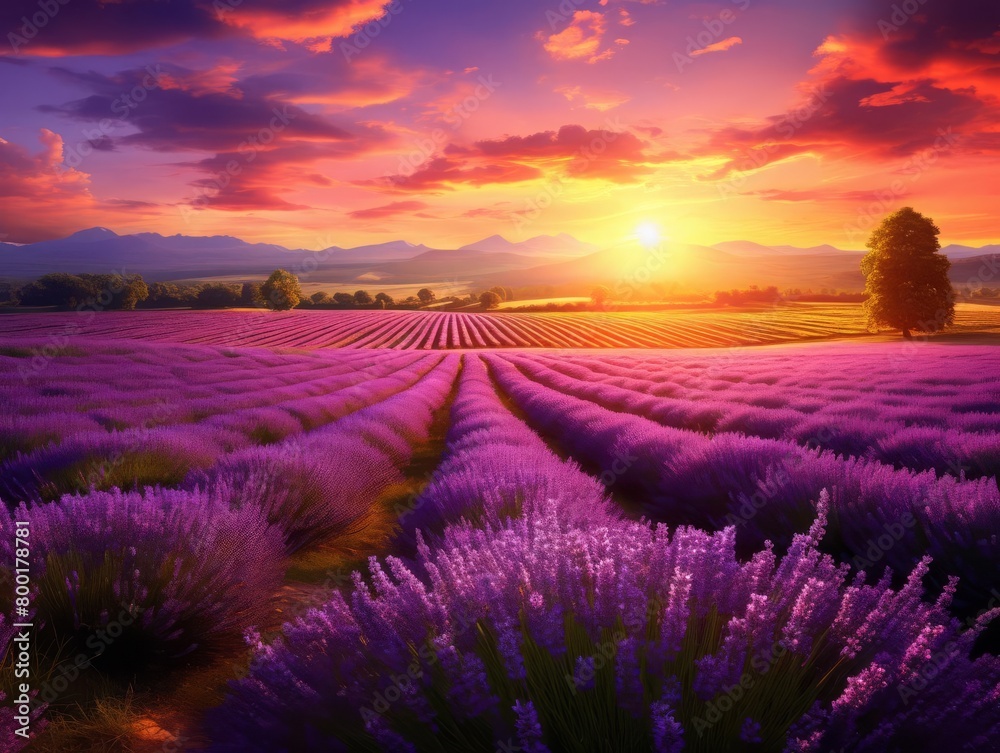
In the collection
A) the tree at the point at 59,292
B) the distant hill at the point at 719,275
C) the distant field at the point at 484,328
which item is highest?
the distant hill at the point at 719,275

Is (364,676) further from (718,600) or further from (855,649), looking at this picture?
(855,649)

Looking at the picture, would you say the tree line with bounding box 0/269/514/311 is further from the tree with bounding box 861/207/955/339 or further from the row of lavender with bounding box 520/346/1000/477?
the tree with bounding box 861/207/955/339

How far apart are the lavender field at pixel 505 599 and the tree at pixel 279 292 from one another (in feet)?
211

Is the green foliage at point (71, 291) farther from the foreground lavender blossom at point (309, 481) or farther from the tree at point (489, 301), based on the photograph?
the tree at point (489, 301)

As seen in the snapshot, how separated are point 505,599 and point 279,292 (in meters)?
69.4

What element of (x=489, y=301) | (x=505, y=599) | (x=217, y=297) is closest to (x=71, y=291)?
(x=217, y=297)

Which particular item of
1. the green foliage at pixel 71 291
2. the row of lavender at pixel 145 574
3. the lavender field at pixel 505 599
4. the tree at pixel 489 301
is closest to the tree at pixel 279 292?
the green foliage at pixel 71 291

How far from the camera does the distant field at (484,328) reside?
108 ft

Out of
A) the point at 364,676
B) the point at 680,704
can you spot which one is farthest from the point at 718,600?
the point at 364,676

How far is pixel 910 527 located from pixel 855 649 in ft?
6.73

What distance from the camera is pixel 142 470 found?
4332mm

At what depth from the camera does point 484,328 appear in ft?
181

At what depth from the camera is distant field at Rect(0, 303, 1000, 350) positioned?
32781 millimetres

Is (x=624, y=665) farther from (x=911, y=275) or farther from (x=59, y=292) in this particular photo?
(x=59, y=292)
